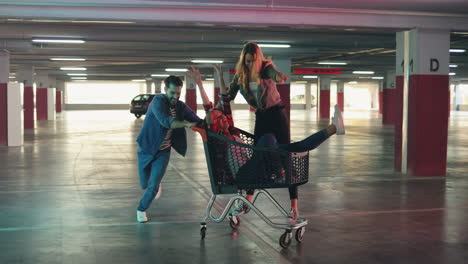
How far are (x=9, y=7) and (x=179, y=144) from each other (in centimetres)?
437

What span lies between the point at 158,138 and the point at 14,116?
13095 mm

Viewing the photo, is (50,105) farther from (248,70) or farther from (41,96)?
(248,70)

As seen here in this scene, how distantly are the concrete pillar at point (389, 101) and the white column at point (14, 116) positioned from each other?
2127 cm

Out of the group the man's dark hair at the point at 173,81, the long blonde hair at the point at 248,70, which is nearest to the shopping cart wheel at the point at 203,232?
the long blonde hair at the point at 248,70

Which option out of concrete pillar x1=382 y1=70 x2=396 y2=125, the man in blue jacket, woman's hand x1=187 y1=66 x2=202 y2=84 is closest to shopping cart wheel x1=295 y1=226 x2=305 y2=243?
the man in blue jacket

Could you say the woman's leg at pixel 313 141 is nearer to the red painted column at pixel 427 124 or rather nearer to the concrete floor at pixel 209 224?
the concrete floor at pixel 209 224

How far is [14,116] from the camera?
1825 centimetres

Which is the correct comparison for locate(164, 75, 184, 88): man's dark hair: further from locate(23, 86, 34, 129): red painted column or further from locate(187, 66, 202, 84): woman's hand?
locate(23, 86, 34, 129): red painted column

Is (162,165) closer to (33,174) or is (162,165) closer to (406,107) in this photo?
(33,174)

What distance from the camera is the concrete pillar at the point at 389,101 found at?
34.0 meters

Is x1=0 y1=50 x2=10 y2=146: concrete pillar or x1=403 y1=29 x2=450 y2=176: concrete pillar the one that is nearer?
x1=403 y1=29 x2=450 y2=176: concrete pillar

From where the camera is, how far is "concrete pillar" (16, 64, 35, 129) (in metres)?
27.5

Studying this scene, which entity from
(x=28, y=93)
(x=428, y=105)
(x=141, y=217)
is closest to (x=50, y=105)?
(x=28, y=93)

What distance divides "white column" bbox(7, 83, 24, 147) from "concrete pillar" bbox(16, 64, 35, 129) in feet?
30.9
